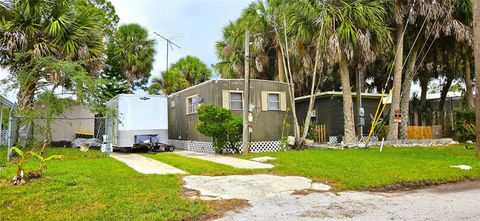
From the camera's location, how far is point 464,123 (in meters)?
18.0

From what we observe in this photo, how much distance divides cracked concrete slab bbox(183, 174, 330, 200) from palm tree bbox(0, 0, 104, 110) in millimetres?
6489

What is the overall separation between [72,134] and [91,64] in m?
6.06

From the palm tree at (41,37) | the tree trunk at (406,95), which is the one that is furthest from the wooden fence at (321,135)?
the palm tree at (41,37)

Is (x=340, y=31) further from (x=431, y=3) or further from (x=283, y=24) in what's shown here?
(x=431, y=3)

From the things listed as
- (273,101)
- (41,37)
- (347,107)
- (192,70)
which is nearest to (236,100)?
(273,101)

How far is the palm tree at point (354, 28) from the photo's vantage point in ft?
48.6

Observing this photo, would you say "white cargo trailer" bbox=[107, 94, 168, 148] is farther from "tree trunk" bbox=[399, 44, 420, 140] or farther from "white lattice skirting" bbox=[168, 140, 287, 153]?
"tree trunk" bbox=[399, 44, 420, 140]

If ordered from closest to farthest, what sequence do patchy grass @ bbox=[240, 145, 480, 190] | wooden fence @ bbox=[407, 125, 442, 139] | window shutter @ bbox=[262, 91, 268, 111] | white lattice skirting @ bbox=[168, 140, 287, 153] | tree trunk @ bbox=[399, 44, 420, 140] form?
patchy grass @ bbox=[240, 145, 480, 190] → white lattice skirting @ bbox=[168, 140, 287, 153] → window shutter @ bbox=[262, 91, 268, 111] → tree trunk @ bbox=[399, 44, 420, 140] → wooden fence @ bbox=[407, 125, 442, 139]

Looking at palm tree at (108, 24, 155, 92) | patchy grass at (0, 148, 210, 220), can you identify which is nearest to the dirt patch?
patchy grass at (0, 148, 210, 220)

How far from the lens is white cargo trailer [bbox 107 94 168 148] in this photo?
48.7 feet

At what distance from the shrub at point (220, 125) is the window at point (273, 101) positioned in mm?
2595

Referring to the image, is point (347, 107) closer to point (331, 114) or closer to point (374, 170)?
point (331, 114)

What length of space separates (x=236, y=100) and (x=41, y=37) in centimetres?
753

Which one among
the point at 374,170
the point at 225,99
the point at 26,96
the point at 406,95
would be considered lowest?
the point at 374,170
